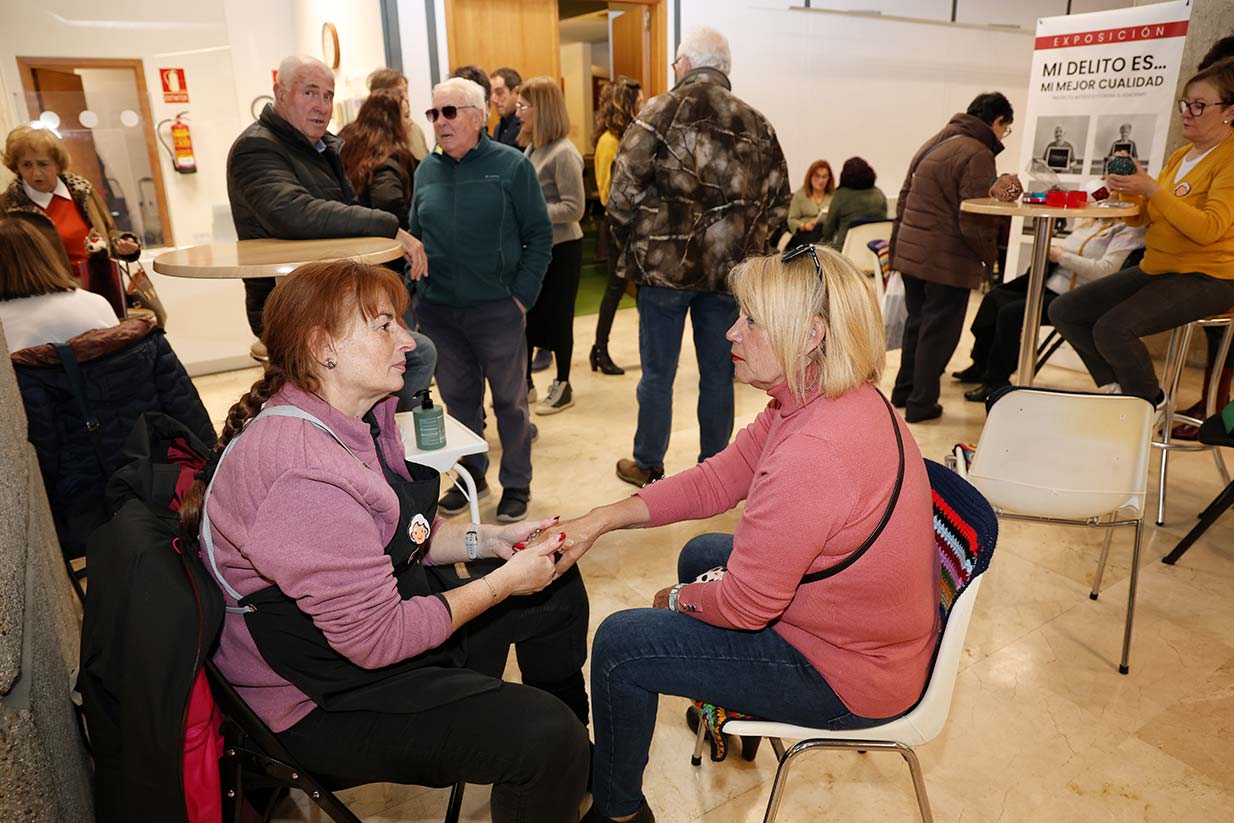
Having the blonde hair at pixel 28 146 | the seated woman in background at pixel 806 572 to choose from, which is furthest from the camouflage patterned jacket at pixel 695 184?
the blonde hair at pixel 28 146

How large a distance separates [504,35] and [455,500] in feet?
12.8

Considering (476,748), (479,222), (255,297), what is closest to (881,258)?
(479,222)

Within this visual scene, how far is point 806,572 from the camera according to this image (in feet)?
4.64

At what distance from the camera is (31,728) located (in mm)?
1138

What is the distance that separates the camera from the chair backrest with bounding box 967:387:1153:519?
7.04 ft

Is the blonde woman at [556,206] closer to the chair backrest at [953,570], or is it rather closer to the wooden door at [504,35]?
the wooden door at [504,35]

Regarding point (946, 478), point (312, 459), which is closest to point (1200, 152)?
point (946, 478)

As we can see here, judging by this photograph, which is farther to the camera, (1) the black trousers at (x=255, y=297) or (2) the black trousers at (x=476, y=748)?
(1) the black trousers at (x=255, y=297)

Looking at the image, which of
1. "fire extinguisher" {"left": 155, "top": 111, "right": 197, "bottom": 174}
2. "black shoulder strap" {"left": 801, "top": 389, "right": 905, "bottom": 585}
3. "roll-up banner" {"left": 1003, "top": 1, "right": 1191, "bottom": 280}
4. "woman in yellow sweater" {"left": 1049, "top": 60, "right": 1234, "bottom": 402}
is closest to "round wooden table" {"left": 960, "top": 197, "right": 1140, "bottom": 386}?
"woman in yellow sweater" {"left": 1049, "top": 60, "right": 1234, "bottom": 402}

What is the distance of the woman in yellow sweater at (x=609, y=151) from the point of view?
4922mm

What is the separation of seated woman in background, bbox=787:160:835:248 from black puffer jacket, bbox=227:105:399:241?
15.6 feet

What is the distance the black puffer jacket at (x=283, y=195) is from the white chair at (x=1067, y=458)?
1.85 metres

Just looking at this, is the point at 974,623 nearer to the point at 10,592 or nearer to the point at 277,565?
the point at 277,565

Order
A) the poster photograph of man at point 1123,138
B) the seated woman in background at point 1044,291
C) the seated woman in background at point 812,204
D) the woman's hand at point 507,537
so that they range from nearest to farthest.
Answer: the woman's hand at point 507,537
the seated woman in background at point 1044,291
the poster photograph of man at point 1123,138
the seated woman in background at point 812,204
